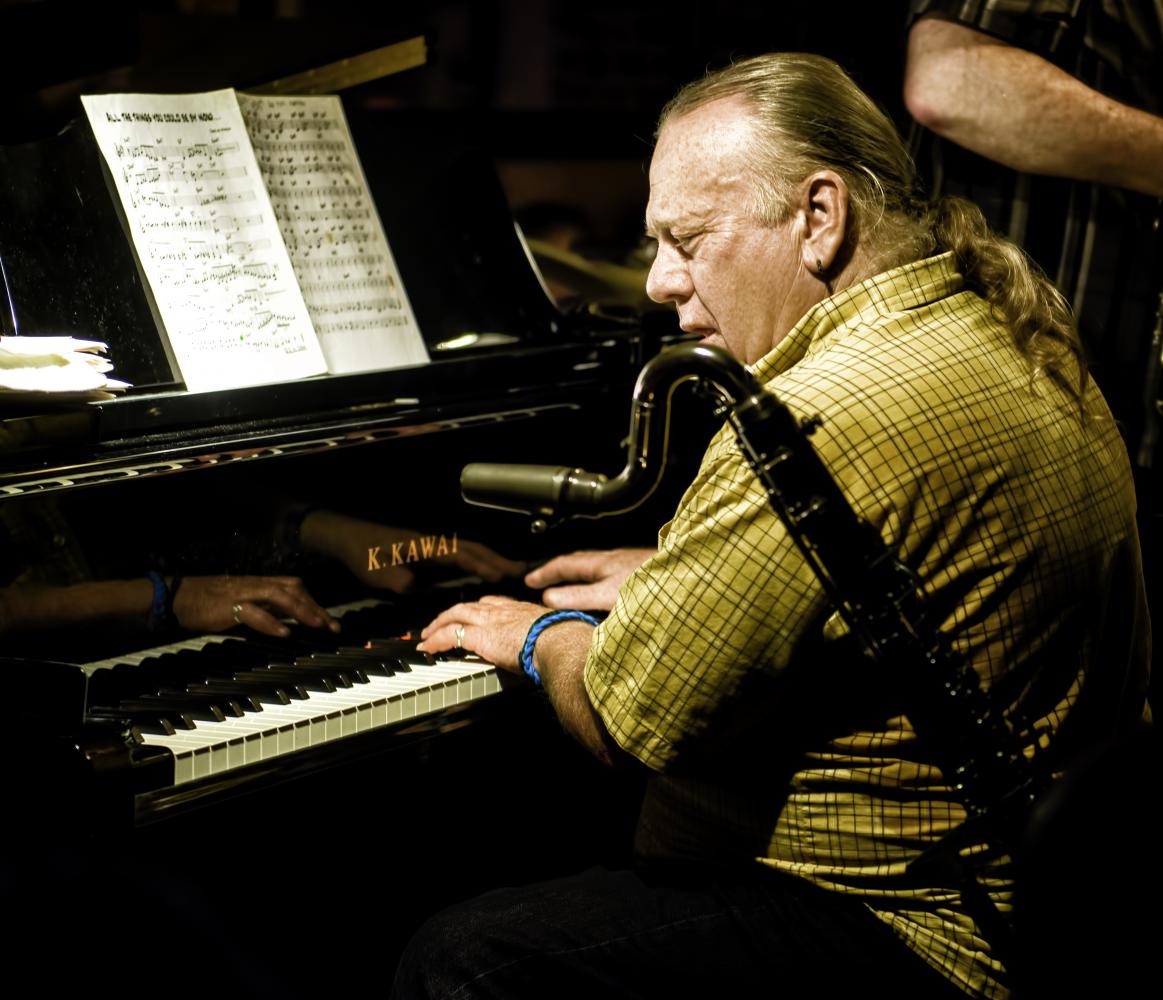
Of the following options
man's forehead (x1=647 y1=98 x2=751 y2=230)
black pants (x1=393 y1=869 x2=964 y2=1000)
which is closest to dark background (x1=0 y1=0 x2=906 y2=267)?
man's forehead (x1=647 y1=98 x2=751 y2=230)

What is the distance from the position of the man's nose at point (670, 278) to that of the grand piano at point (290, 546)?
46cm

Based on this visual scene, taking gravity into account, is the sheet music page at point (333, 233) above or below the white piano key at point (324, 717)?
above

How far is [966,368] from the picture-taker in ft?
4.93

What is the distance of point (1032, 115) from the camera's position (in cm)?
247

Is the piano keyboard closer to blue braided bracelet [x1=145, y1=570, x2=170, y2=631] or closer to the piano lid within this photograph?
blue braided bracelet [x1=145, y1=570, x2=170, y2=631]

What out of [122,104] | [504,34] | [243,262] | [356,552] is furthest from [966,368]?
[504,34]

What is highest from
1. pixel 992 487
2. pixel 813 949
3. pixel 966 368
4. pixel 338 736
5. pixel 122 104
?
pixel 122 104

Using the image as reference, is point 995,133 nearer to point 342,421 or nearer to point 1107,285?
point 1107,285

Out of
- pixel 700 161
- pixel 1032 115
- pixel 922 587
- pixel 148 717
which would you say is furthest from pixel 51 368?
pixel 1032 115

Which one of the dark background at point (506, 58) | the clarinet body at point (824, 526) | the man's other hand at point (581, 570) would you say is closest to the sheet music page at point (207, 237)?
the dark background at point (506, 58)

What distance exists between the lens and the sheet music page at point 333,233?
85.6 inches

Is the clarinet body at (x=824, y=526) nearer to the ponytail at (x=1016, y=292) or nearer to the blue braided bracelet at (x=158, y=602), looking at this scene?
the ponytail at (x=1016, y=292)

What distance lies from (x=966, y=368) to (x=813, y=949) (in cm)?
71

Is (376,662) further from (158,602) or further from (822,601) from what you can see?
(822,601)
